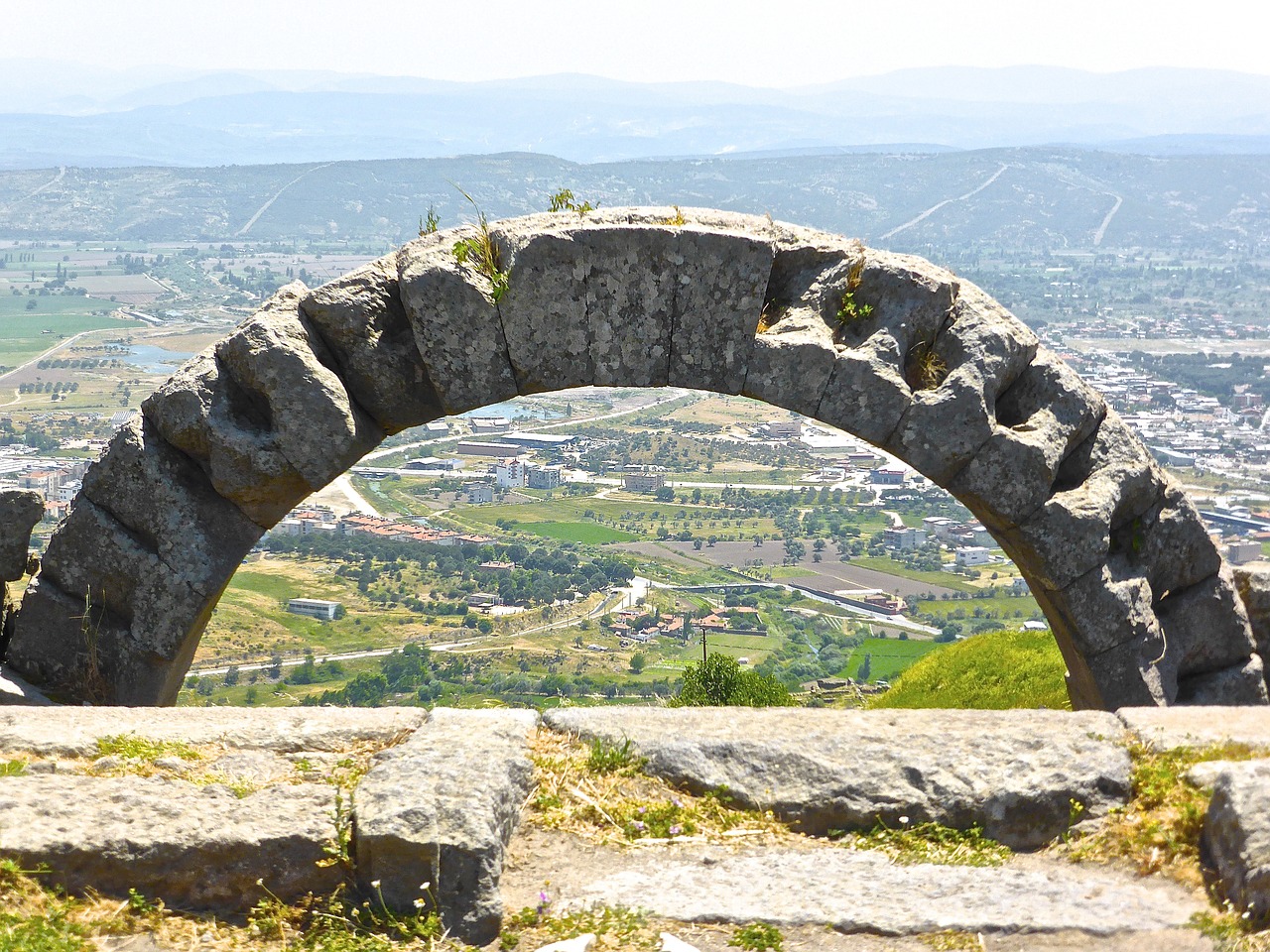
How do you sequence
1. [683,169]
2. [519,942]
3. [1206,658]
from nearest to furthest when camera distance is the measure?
1. [519,942]
2. [1206,658]
3. [683,169]

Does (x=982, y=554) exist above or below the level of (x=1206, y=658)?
below

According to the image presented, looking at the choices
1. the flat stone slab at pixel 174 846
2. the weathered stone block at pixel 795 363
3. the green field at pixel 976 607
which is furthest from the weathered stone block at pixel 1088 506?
the green field at pixel 976 607

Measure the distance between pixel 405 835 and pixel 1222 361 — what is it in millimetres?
96369

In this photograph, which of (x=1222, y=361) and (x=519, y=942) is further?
(x=1222, y=361)

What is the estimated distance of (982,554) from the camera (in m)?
46.9

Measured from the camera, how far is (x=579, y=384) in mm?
7492

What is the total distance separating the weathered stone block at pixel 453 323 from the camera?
24.3ft

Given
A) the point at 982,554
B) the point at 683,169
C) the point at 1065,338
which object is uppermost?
the point at 683,169

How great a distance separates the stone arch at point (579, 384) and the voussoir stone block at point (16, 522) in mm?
189

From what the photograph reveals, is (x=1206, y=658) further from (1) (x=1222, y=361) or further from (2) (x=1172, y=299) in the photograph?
(2) (x=1172, y=299)

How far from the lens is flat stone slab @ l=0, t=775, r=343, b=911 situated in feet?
13.5

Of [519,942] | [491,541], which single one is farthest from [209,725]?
[491,541]

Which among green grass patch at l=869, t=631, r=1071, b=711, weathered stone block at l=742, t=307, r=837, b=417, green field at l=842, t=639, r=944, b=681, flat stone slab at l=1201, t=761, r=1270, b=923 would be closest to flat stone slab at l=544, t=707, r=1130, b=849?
flat stone slab at l=1201, t=761, r=1270, b=923

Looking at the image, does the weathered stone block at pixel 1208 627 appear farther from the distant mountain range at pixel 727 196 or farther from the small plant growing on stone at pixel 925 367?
the distant mountain range at pixel 727 196
